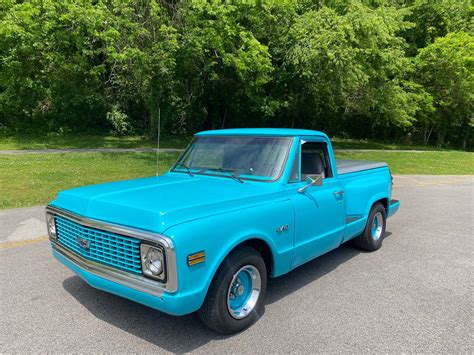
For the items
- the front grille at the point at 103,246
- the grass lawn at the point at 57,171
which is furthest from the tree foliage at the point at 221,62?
the front grille at the point at 103,246

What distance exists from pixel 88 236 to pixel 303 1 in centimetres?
2064

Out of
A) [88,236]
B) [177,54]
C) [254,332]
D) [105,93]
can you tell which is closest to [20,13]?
[177,54]

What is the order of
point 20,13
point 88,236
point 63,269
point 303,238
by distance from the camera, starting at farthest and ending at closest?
point 20,13 < point 63,269 < point 303,238 < point 88,236

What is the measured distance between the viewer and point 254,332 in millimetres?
3305

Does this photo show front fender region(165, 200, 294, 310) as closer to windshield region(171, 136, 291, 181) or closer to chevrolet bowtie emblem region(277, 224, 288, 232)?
chevrolet bowtie emblem region(277, 224, 288, 232)

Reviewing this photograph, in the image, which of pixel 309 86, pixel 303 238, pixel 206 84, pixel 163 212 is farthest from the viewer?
pixel 206 84

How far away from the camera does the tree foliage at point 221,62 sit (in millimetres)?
15297

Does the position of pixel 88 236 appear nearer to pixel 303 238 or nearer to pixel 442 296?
pixel 303 238

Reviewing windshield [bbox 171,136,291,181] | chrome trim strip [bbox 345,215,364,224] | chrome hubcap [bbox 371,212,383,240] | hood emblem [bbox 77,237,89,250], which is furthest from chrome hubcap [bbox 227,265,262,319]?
chrome hubcap [bbox 371,212,383,240]

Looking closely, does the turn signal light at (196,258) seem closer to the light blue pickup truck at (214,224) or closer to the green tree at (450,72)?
the light blue pickup truck at (214,224)

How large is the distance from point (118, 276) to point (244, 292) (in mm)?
1144

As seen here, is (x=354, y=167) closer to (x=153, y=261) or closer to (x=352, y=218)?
(x=352, y=218)

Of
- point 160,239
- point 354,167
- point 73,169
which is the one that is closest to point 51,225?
point 160,239

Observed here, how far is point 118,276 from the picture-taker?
3002 millimetres
